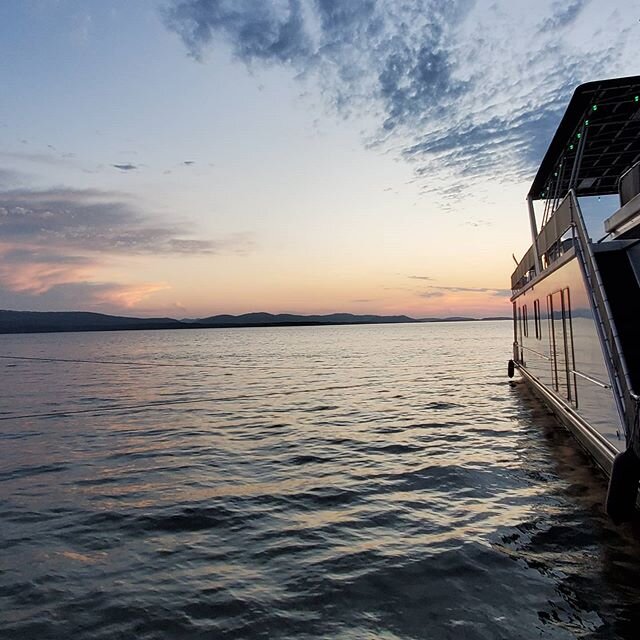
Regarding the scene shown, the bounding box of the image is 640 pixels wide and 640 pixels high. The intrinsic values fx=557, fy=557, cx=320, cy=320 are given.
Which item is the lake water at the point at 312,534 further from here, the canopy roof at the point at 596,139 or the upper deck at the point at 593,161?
the canopy roof at the point at 596,139

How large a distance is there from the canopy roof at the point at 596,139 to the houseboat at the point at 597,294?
0.10ft

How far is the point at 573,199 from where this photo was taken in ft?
35.3

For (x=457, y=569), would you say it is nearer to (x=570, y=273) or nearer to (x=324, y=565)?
(x=324, y=565)

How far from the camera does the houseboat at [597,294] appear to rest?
7.79 meters

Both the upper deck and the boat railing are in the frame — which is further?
the boat railing

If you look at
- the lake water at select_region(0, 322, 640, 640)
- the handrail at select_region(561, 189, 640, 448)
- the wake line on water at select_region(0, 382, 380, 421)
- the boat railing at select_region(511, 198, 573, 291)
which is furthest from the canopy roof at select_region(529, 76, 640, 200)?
the wake line on water at select_region(0, 382, 380, 421)

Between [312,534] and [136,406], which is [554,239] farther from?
[136,406]

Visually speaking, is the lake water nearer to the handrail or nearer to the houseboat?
the houseboat

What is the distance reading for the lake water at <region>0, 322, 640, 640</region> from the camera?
561 cm

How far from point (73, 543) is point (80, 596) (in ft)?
5.87

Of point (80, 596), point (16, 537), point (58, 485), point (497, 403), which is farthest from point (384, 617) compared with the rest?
point (497, 403)

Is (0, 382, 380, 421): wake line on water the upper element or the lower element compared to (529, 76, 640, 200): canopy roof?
lower

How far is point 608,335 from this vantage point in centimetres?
841

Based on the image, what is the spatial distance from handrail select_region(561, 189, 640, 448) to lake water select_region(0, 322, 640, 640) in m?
1.66
